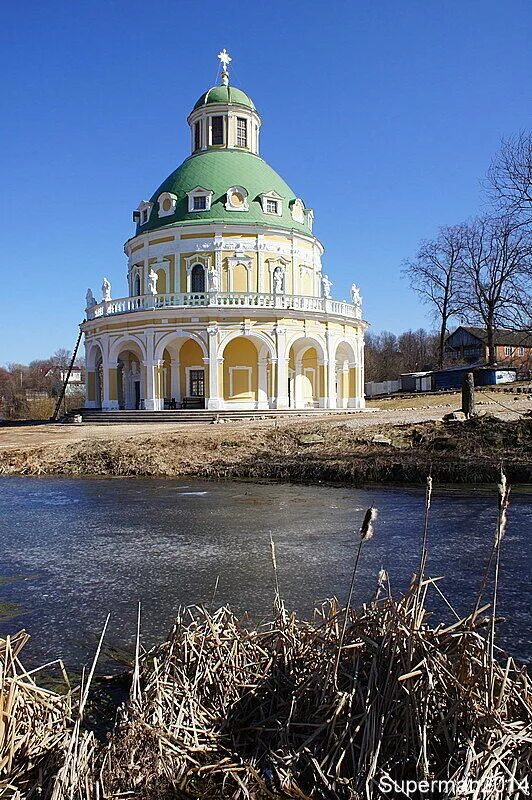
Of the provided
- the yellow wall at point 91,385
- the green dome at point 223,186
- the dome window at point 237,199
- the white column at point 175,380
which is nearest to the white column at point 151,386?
the white column at point 175,380

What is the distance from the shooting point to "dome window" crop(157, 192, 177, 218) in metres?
45.2

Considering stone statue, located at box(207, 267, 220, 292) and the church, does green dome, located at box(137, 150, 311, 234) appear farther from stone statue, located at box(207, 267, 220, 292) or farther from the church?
stone statue, located at box(207, 267, 220, 292)

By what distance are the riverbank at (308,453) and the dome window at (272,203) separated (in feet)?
79.1

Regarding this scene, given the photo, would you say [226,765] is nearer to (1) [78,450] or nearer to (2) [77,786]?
(2) [77,786]

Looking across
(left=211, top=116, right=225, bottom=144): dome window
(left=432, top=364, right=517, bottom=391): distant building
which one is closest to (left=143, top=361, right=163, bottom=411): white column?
(left=211, top=116, right=225, bottom=144): dome window

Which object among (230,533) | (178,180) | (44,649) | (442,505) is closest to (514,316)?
(442,505)

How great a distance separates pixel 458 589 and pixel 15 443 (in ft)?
71.9

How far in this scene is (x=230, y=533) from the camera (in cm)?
1106

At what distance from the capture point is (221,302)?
130 ft

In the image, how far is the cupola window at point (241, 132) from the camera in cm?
4925

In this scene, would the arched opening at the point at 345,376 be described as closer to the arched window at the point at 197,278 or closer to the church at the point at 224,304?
the church at the point at 224,304

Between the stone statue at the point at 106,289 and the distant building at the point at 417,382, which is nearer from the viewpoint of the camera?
the stone statue at the point at 106,289

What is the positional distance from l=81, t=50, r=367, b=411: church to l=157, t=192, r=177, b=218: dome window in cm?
7

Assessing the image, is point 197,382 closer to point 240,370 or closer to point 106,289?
point 240,370
